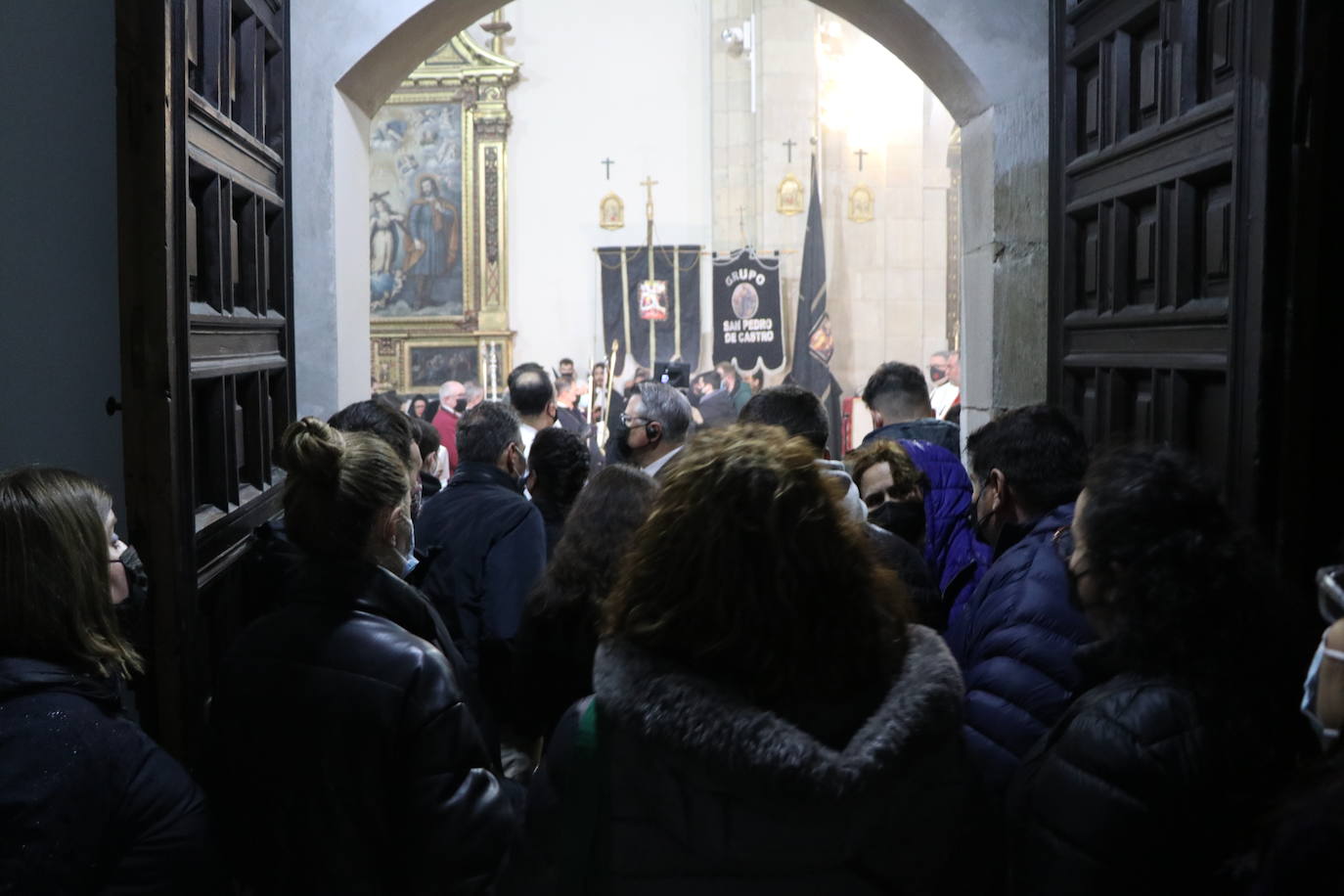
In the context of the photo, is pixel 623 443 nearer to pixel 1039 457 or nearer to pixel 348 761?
pixel 1039 457

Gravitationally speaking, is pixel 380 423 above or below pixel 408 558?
above

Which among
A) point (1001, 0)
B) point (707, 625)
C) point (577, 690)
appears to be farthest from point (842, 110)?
point (707, 625)

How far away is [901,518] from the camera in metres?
3.65

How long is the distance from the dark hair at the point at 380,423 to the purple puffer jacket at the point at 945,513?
1.49m

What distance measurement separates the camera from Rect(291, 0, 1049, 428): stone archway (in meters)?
4.42

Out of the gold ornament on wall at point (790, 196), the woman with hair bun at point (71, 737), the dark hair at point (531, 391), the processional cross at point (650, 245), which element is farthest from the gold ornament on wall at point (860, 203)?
the woman with hair bun at point (71, 737)

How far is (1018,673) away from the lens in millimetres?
2250

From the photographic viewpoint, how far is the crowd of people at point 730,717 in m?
1.55

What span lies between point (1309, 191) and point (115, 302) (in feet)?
7.51

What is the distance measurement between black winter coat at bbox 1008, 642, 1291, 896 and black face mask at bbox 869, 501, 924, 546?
1863mm

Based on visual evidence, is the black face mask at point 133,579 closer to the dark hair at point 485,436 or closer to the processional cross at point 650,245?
the dark hair at point 485,436

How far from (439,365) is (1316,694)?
15.1 metres

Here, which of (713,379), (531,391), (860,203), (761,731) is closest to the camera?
(761,731)

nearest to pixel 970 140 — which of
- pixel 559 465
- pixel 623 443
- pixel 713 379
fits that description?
pixel 623 443
